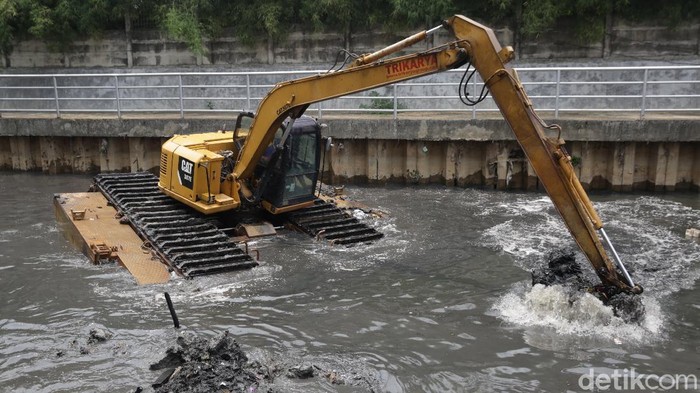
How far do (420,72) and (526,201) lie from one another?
232 inches

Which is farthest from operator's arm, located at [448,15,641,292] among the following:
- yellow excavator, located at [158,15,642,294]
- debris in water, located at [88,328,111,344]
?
debris in water, located at [88,328,111,344]

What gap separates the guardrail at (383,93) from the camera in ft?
51.8

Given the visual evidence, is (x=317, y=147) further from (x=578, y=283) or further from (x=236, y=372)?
(x=236, y=372)

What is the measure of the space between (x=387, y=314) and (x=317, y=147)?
12.8 feet

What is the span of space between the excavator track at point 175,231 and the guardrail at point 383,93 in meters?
4.23

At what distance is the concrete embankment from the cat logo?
530 cm

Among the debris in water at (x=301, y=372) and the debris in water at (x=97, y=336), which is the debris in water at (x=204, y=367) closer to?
the debris in water at (x=301, y=372)

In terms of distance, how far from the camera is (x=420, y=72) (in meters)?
8.90

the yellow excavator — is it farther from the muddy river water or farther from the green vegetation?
the green vegetation

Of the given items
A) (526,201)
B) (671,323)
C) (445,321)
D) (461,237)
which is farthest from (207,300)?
(526,201)

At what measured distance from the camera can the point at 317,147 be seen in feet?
36.2

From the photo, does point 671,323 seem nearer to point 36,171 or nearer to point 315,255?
point 315,255

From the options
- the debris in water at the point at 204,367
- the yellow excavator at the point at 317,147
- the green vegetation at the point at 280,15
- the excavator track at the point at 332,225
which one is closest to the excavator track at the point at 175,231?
the yellow excavator at the point at 317,147

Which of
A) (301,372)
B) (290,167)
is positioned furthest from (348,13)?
(301,372)
